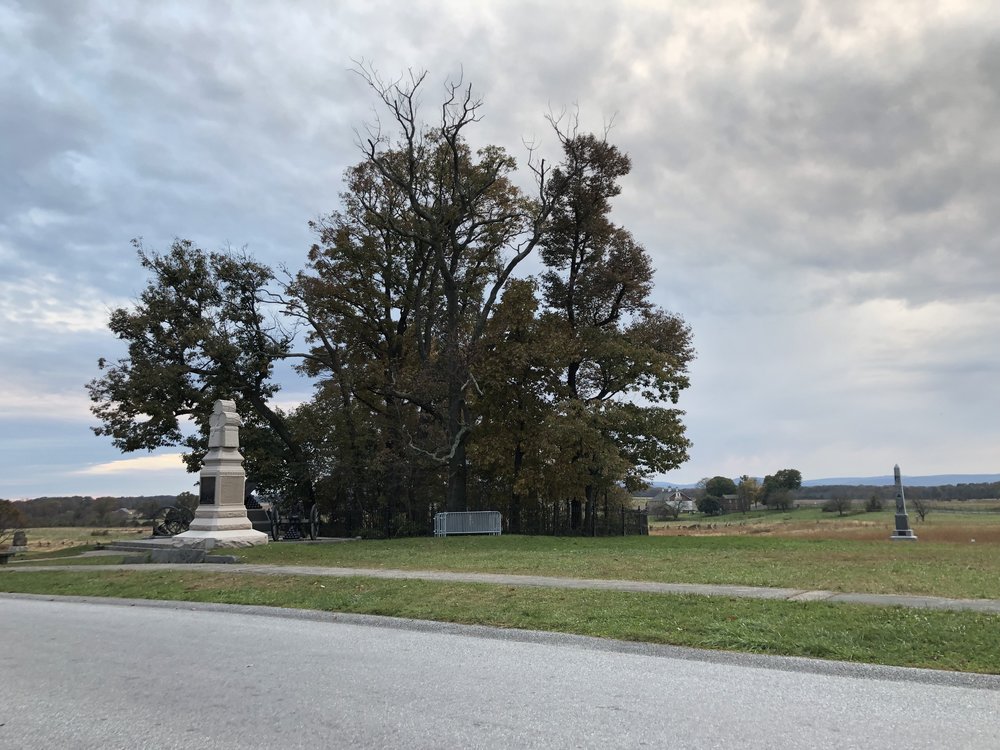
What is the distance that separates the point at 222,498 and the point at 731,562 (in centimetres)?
1551

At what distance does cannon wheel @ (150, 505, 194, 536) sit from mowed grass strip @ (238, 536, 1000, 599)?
43.5 feet

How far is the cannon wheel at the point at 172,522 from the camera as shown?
33.1 metres

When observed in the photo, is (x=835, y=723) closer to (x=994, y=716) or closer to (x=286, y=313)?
(x=994, y=716)

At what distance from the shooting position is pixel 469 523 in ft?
95.7

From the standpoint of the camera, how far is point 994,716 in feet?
16.8

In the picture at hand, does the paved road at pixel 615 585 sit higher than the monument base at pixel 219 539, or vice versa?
the monument base at pixel 219 539

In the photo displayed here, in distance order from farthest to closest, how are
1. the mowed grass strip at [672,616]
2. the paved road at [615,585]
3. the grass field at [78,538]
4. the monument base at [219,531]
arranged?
the grass field at [78,538]
the monument base at [219,531]
the paved road at [615,585]
the mowed grass strip at [672,616]

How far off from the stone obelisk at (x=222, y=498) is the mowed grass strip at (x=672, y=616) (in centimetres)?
855

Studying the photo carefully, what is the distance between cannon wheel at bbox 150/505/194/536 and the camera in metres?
33.1

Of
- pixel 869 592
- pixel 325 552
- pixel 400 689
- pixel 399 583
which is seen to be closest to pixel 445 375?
pixel 325 552

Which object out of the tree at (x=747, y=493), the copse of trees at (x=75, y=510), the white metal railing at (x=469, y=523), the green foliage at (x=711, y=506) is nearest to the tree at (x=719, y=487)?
the tree at (x=747, y=493)

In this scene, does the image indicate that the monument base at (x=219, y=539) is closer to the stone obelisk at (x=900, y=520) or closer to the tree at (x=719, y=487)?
the stone obelisk at (x=900, y=520)

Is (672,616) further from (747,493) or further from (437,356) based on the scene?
(747,493)

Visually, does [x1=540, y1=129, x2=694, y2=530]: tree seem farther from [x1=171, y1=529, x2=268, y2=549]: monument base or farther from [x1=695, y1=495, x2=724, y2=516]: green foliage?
[x1=695, y1=495, x2=724, y2=516]: green foliage
